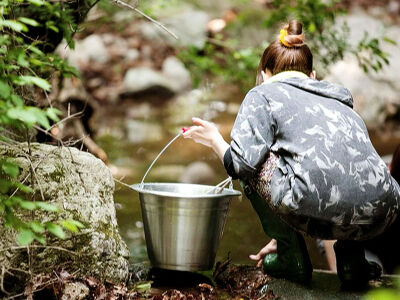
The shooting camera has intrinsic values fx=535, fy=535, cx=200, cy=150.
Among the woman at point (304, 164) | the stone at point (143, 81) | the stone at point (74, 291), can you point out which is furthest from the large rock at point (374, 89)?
the stone at point (74, 291)

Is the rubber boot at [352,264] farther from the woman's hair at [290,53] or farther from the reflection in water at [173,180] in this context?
Answer: the woman's hair at [290,53]

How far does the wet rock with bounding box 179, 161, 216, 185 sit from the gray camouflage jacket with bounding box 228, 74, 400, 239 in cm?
257

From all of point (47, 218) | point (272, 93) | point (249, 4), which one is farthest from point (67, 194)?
point (249, 4)

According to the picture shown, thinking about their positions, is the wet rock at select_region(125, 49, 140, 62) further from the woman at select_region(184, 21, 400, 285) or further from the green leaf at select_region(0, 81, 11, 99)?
the green leaf at select_region(0, 81, 11, 99)

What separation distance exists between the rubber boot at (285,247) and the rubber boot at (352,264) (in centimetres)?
15

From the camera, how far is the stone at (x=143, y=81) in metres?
8.69

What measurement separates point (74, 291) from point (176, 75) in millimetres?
7223

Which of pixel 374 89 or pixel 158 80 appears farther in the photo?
pixel 158 80

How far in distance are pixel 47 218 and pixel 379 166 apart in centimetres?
145

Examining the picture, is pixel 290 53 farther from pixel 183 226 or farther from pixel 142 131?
pixel 142 131

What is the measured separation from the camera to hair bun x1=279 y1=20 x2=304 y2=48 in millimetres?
2504

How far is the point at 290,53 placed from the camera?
8.23ft

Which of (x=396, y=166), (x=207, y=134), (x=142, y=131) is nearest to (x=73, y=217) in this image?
(x=207, y=134)

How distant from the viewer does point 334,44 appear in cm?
447
